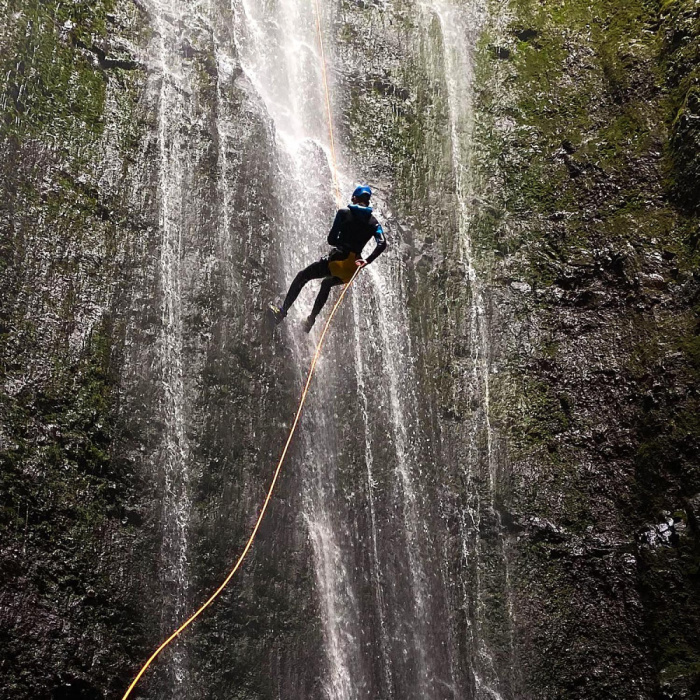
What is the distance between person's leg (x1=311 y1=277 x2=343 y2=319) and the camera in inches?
327

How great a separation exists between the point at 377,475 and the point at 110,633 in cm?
361

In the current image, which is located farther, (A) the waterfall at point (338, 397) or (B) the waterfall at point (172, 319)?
(A) the waterfall at point (338, 397)

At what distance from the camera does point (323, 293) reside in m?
8.48

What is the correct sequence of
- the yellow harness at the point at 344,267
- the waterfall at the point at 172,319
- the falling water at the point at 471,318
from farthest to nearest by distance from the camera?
1. the falling water at the point at 471,318
2. the yellow harness at the point at 344,267
3. the waterfall at the point at 172,319

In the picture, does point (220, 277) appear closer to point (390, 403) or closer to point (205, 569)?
point (390, 403)

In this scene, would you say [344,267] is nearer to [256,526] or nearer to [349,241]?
[349,241]

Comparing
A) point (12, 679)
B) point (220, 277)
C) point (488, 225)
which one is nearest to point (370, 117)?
point (488, 225)

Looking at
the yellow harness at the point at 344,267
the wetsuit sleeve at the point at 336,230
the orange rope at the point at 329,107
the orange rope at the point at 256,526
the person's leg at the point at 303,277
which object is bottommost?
the orange rope at the point at 256,526

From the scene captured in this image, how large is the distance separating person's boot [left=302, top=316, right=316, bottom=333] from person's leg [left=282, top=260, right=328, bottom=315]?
0.31 meters

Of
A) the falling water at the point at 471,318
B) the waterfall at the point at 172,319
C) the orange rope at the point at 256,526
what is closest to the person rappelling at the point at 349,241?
the orange rope at the point at 256,526

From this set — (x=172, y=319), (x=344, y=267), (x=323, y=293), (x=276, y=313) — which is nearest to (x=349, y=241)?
(x=344, y=267)

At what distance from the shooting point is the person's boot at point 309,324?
8.82 m

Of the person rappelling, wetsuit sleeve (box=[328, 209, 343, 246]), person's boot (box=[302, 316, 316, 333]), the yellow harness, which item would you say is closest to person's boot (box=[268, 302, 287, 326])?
person's boot (box=[302, 316, 316, 333])

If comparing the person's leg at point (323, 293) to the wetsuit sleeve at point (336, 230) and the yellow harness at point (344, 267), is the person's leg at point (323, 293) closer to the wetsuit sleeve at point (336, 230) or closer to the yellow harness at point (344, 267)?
the yellow harness at point (344, 267)
